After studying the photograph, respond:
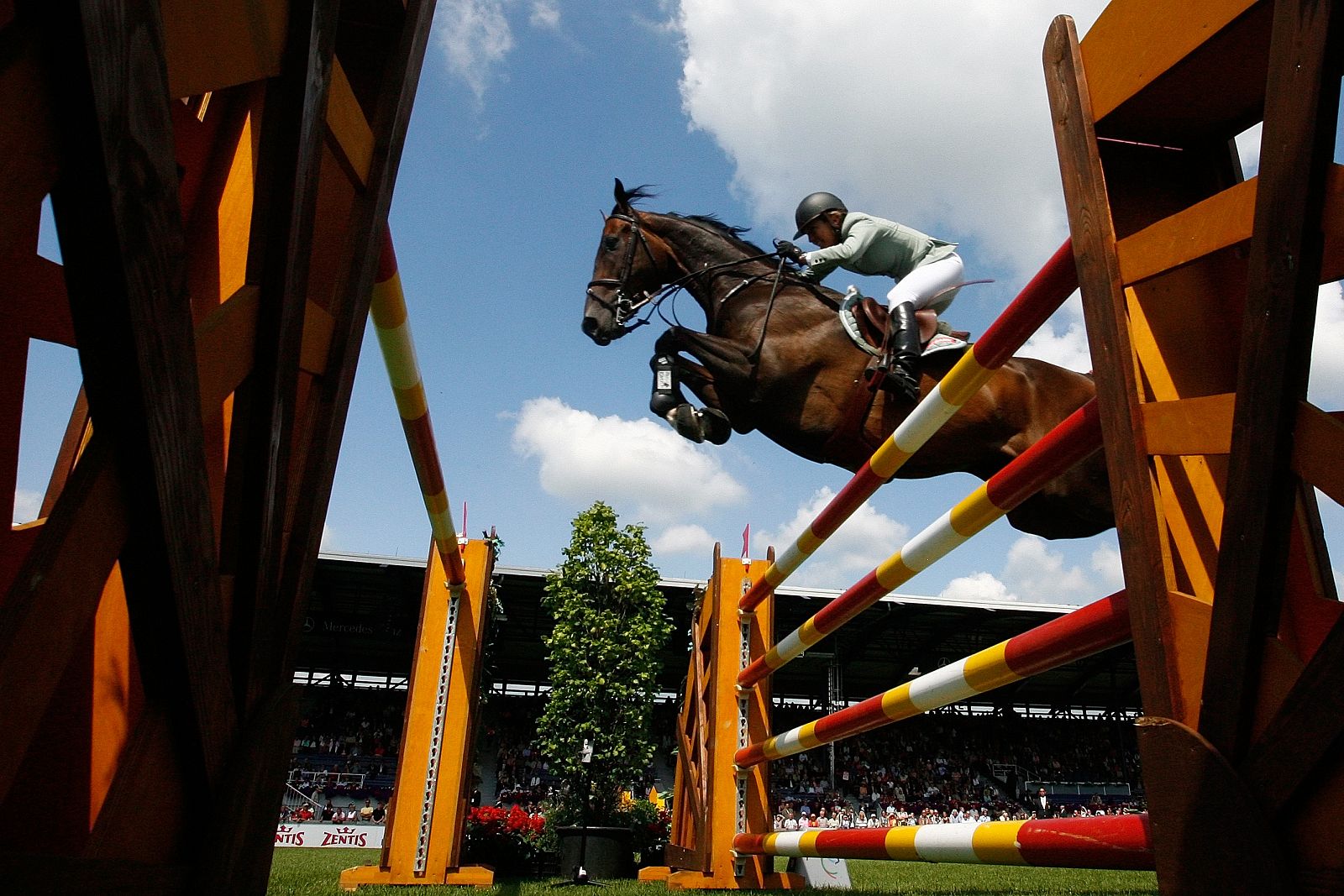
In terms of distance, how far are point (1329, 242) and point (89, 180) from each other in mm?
1213

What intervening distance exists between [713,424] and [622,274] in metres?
1.10

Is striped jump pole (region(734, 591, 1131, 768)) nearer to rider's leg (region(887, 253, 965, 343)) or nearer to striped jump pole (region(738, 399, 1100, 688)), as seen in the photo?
striped jump pole (region(738, 399, 1100, 688))

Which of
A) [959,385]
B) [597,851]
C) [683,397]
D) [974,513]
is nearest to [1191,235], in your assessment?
[959,385]

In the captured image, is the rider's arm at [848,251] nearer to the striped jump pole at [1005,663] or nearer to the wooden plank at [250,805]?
the striped jump pole at [1005,663]

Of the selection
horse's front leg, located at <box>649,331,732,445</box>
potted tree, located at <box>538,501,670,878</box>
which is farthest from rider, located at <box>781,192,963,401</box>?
potted tree, located at <box>538,501,670,878</box>

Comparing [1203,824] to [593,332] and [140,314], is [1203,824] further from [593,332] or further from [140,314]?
[593,332]

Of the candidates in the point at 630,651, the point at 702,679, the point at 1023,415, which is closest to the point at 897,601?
the point at 630,651

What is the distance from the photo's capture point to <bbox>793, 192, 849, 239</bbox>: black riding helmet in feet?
12.9

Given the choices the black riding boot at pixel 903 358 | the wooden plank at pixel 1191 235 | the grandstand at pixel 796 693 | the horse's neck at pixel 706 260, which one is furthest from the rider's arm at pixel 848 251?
the grandstand at pixel 796 693

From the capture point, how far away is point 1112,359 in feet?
4.16

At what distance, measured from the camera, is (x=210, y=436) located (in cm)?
131

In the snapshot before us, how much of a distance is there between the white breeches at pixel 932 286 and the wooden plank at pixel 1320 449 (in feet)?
8.05

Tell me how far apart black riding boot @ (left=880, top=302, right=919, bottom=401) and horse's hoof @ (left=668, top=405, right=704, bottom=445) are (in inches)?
27.4

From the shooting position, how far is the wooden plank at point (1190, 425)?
43.6 inches
